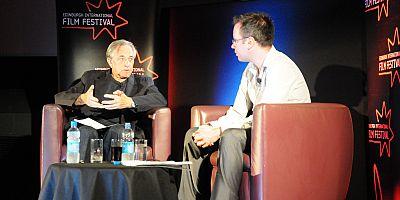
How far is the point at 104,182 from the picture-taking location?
2547 mm

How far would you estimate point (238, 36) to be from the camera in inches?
131

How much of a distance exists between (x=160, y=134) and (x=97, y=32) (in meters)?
1.88

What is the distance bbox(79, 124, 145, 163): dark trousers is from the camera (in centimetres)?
362

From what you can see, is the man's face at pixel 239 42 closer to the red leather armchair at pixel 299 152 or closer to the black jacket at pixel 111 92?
the red leather armchair at pixel 299 152

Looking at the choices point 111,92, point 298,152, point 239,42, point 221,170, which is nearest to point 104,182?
point 221,170

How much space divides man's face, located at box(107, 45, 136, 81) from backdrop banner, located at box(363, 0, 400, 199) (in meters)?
1.77

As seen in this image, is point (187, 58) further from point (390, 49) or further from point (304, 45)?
point (390, 49)

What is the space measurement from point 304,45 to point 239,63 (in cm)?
75

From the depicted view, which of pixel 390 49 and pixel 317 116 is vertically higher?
pixel 390 49

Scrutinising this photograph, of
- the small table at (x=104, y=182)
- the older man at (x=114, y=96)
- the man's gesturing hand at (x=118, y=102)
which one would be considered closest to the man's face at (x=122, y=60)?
the older man at (x=114, y=96)

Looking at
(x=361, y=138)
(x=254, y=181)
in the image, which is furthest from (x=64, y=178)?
(x=361, y=138)

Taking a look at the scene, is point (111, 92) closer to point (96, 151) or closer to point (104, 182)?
point (96, 151)

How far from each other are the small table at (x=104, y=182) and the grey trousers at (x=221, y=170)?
1.30 feet

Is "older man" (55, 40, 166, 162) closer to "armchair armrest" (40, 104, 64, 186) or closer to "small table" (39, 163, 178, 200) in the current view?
"armchair armrest" (40, 104, 64, 186)
